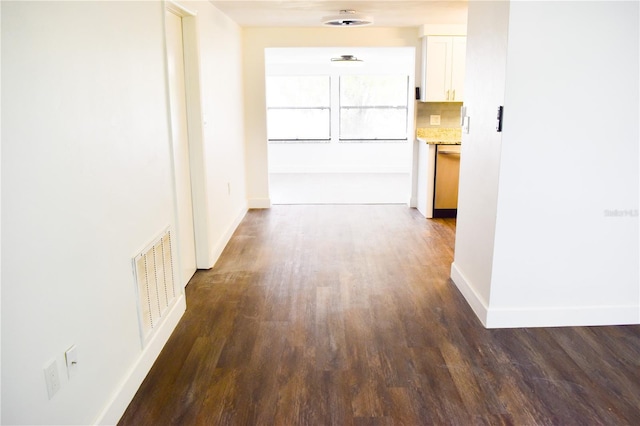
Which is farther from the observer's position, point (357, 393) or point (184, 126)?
point (184, 126)

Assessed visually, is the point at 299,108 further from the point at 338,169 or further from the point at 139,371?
the point at 139,371

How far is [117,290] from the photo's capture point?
2209 mm

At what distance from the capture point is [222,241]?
4.55 meters

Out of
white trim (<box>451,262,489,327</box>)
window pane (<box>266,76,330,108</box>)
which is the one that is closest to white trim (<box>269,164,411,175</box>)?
window pane (<box>266,76,330,108</box>)

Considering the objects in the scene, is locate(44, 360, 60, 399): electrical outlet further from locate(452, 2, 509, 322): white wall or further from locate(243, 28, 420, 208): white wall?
locate(243, 28, 420, 208): white wall

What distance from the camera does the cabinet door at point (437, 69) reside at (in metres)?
5.69

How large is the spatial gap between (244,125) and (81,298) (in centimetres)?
443

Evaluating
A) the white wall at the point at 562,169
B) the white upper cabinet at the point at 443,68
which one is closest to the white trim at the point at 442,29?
the white upper cabinet at the point at 443,68

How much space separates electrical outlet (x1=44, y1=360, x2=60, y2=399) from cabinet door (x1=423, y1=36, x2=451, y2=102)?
Result: 511cm

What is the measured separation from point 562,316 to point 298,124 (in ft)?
23.2

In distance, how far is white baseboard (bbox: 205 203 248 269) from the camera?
13.4 ft

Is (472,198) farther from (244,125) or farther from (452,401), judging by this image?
(244,125)

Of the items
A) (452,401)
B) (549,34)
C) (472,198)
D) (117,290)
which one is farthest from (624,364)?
(117,290)

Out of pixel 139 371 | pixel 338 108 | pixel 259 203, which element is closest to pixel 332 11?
pixel 259 203
